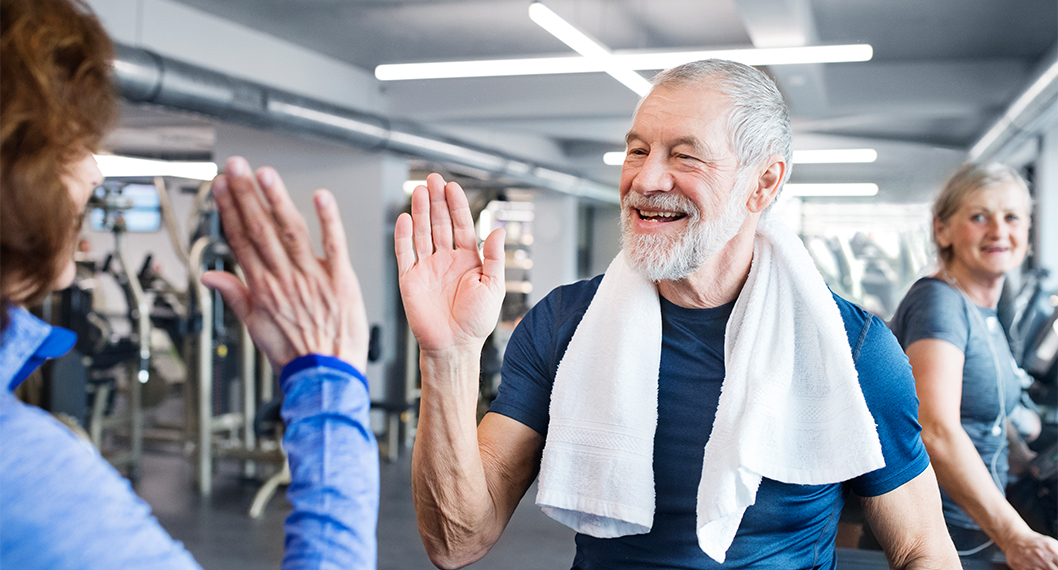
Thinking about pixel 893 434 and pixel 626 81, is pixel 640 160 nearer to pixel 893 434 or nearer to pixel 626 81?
pixel 893 434

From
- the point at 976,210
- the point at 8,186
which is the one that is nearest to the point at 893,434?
the point at 976,210

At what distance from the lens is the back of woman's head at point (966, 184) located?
183cm

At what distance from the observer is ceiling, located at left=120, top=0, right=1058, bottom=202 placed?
15.1 ft

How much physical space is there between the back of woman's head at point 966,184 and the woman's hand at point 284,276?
1665 millimetres

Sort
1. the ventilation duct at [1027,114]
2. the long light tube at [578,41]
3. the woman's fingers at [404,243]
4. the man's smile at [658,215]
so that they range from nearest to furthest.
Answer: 1. the woman's fingers at [404,243]
2. the man's smile at [658,215]
3. the long light tube at [578,41]
4. the ventilation duct at [1027,114]

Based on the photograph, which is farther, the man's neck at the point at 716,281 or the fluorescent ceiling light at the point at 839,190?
the fluorescent ceiling light at the point at 839,190

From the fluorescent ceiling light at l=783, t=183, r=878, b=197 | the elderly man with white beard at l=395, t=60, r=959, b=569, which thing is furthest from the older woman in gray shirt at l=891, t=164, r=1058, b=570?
the fluorescent ceiling light at l=783, t=183, r=878, b=197

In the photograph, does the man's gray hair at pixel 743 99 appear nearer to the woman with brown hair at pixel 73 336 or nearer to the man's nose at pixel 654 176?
the man's nose at pixel 654 176

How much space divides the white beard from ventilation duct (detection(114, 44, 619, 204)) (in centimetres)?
169

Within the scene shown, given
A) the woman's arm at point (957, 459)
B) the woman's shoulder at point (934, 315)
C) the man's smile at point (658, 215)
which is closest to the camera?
the man's smile at point (658, 215)

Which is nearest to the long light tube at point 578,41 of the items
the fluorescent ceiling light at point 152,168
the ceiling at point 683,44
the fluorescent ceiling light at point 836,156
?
the fluorescent ceiling light at point 836,156

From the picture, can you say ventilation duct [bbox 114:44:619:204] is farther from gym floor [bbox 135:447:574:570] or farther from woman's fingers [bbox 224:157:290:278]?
gym floor [bbox 135:447:574:570]

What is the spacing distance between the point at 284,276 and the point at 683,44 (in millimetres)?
5371

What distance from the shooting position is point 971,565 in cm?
142
